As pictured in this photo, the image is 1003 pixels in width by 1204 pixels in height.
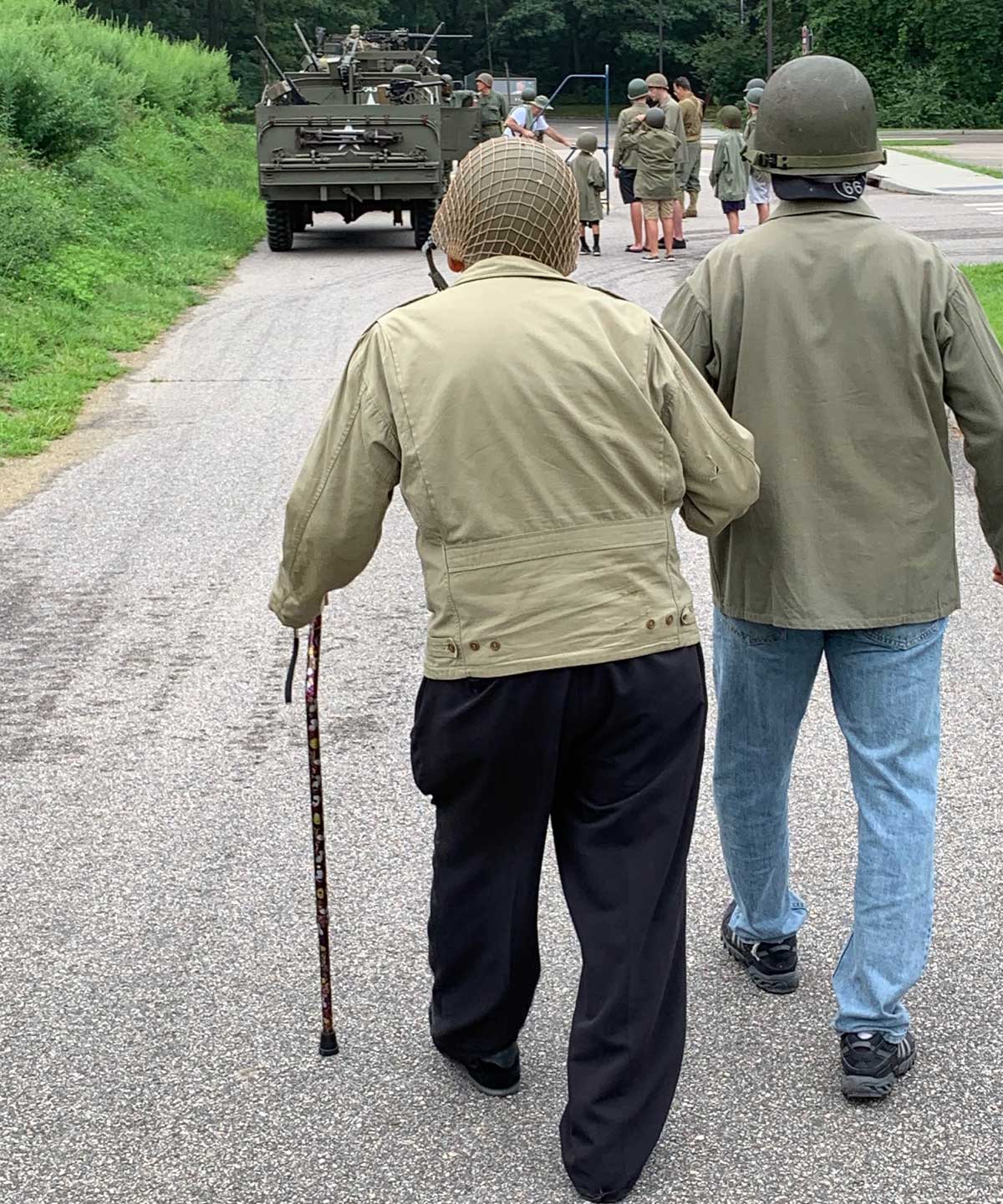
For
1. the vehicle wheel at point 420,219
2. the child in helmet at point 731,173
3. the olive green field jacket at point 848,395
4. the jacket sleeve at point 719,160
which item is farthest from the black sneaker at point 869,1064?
the vehicle wheel at point 420,219

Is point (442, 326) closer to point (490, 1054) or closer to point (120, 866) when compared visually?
point (490, 1054)

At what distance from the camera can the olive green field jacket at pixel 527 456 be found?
281cm

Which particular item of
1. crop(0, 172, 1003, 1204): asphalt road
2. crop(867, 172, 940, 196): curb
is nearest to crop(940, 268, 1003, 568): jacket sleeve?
crop(0, 172, 1003, 1204): asphalt road

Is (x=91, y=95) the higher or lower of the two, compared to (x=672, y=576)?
lower

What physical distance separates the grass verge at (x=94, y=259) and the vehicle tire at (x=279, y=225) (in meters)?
0.44

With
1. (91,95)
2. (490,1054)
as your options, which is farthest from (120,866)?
(91,95)

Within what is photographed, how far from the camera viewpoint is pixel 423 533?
9.69ft

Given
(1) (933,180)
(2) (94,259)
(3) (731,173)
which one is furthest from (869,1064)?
(1) (933,180)

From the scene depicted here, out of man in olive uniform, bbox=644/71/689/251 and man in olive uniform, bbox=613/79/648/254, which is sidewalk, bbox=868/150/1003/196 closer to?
man in olive uniform, bbox=644/71/689/251

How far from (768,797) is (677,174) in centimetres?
1557

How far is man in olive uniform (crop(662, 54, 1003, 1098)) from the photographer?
127 inches

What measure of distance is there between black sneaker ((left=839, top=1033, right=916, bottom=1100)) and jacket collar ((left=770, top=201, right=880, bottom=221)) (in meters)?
1.62

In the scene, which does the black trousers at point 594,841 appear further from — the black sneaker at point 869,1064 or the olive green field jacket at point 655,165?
the olive green field jacket at point 655,165

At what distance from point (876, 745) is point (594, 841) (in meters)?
0.68
